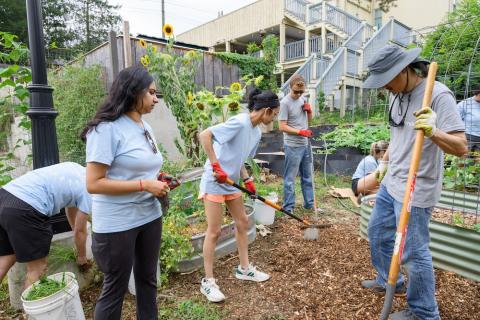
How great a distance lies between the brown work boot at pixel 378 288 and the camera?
8.11ft

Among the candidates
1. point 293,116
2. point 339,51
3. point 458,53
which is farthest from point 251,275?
point 339,51

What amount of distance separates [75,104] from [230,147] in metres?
4.71

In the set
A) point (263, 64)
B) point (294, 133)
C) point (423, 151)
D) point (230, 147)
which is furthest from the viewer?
point (263, 64)

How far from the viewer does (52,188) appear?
2170mm

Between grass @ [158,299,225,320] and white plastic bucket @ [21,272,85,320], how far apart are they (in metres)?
0.61

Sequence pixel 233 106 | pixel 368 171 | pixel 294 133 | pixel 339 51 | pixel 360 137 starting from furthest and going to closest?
pixel 339 51
pixel 360 137
pixel 294 133
pixel 233 106
pixel 368 171

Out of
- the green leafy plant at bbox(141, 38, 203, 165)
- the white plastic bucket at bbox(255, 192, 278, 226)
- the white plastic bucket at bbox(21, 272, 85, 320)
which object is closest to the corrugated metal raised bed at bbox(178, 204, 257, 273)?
the white plastic bucket at bbox(255, 192, 278, 226)

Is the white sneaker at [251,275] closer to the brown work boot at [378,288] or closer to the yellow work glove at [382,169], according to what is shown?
the brown work boot at [378,288]

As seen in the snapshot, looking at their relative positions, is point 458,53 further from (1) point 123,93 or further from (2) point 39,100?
(2) point 39,100

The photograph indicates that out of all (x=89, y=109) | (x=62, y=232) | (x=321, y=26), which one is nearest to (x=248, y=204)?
(x=62, y=232)

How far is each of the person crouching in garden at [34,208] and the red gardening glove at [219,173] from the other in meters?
0.98

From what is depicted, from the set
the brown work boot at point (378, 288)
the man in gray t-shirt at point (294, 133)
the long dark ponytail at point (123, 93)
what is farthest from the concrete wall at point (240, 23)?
the long dark ponytail at point (123, 93)

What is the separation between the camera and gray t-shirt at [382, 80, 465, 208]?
173 centimetres

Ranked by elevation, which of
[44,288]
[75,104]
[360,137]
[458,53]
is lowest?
[44,288]
